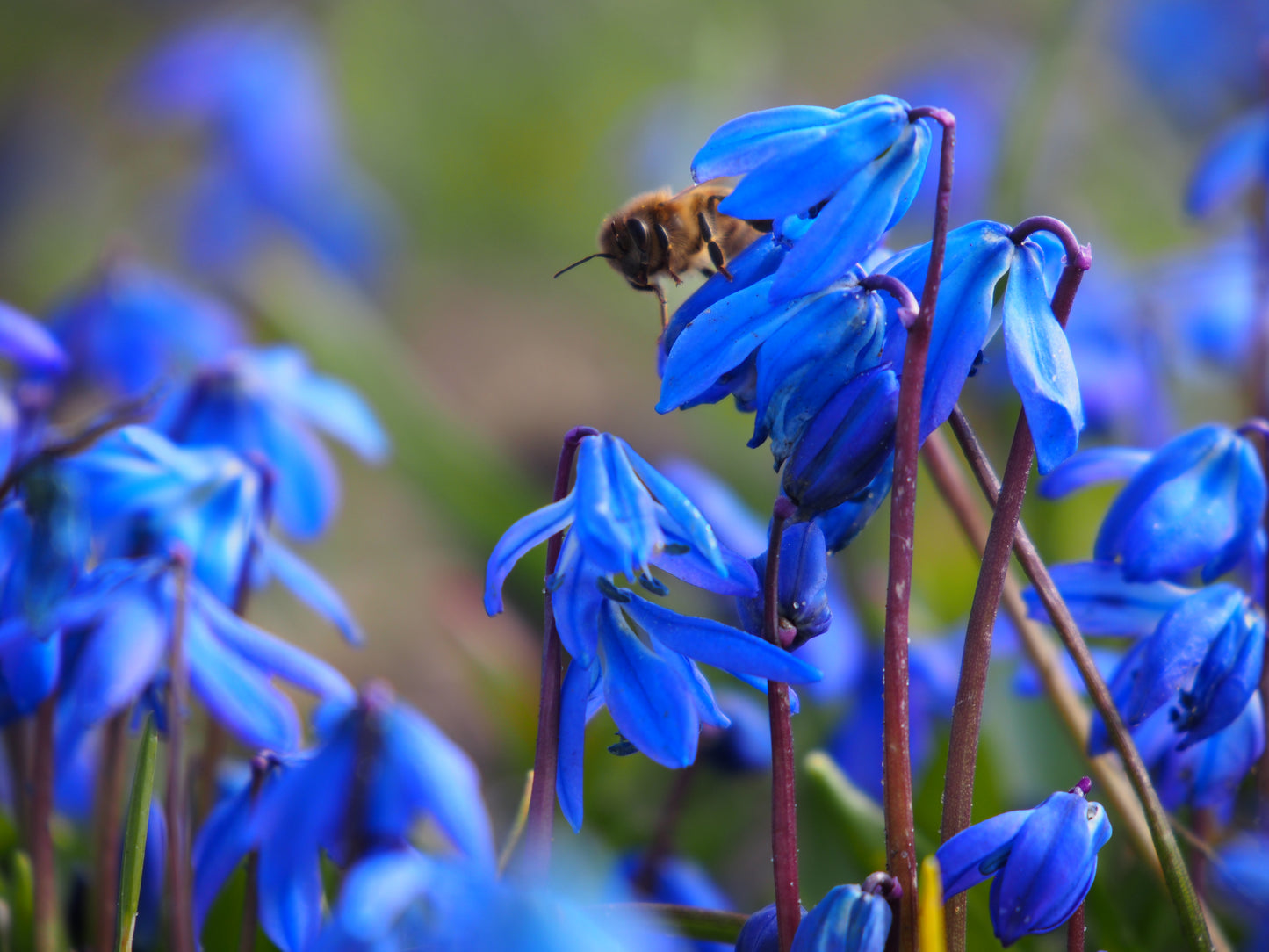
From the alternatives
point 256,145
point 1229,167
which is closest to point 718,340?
point 1229,167

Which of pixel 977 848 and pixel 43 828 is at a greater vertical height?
pixel 977 848

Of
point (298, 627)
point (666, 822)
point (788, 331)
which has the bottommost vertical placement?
point (298, 627)

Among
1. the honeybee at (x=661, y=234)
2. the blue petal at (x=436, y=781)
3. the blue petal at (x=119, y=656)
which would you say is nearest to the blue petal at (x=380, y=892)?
the blue petal at (x=436, y=781)

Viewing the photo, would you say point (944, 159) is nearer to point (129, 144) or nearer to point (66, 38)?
point (129, 144)

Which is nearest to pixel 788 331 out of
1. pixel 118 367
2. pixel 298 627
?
pixel 118 367

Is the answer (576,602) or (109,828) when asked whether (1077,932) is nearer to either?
(576,602)

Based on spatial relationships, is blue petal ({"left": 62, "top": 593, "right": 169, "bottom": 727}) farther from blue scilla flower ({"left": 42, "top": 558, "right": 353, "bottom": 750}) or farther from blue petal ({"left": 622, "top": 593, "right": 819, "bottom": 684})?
blue petal ({"left": 622, "top": 593, "right": 819, "bottom": 684})
